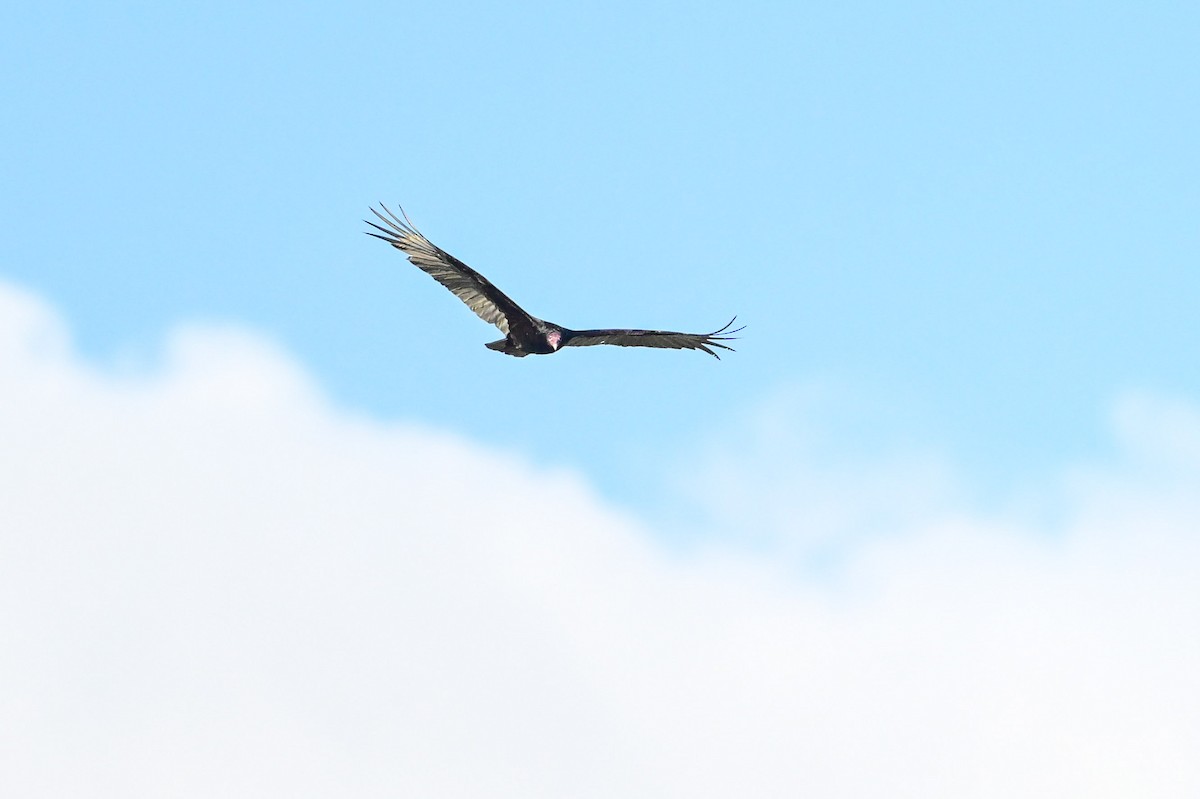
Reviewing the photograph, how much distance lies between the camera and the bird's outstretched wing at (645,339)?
3103cm

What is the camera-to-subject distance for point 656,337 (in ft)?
105

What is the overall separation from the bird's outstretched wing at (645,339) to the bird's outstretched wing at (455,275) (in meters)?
1.38

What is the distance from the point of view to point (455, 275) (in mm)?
29531

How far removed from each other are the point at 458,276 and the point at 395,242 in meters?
1.30

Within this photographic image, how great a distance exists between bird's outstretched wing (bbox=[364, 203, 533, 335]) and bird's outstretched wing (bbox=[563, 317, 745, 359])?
1.38m

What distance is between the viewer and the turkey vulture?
95.8ft

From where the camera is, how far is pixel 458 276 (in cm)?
2953

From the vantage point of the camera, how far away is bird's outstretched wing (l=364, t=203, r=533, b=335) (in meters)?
29.1

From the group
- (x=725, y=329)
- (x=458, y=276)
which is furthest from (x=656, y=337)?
(x=458, y=276)

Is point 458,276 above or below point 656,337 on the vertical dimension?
below

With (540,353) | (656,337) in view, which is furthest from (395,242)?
(656,337)

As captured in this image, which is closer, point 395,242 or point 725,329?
point 395,242

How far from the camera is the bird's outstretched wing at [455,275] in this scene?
2912 cm

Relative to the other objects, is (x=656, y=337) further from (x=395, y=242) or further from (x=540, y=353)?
(x=395, y=242)
